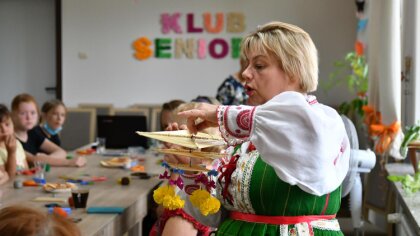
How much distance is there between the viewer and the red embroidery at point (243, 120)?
1.67m

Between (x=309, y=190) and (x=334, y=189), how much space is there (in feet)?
0.31

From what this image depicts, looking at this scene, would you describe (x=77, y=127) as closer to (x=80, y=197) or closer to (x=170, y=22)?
(x=170, y=22)

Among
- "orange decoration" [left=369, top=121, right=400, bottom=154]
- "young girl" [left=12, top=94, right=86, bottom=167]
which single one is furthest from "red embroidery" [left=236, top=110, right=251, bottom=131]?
"young girl" [left=12, top=94, right=86, bottom=167]

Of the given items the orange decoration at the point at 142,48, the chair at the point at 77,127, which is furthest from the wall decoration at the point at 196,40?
the chair at the point at 77,127

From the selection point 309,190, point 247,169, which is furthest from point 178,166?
point 309,190

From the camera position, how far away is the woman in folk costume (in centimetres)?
165

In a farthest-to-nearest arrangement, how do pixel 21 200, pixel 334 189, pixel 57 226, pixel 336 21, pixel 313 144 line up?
1. pixel 336 21
2. pixel 21 200
3. pixel 334 189
4. pixel 313 144
5. pixel 57 226

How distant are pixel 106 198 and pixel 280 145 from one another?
5.69 ft

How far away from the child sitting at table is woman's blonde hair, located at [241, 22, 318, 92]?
734 mm

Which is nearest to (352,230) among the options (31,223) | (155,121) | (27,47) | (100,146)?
(100,146)

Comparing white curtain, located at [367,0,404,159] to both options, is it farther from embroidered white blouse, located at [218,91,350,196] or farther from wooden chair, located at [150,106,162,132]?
wooden chair, located at [150,106,162,132]

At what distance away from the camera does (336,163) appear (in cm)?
182

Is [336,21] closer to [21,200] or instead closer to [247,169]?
[21,200]

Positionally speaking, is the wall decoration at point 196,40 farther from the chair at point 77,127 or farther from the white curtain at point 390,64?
the white curtain at point 390,64
